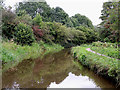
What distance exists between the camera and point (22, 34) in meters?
14.3

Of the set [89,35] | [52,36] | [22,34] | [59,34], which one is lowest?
[22,34]

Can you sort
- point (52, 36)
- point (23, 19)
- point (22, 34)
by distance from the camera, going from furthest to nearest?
point (52, 36), point (23, 19), point (22, 34)

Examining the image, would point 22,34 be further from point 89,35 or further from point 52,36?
point 89,35

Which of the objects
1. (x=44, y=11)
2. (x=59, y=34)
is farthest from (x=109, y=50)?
(x=44, y=11)

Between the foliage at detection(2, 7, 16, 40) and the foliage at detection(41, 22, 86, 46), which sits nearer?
the foliage at detection(2, 7, 16, 40)

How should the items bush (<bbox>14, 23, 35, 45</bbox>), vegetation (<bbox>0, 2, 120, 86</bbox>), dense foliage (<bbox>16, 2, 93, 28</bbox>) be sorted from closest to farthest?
vegetation (<bbox>0, 2, 120, 86</bbox>), bush (<bbox>14, 23, 35, 45</bbox>), dense foliage (<bbox>16, 2, 93, 28</bbox>)

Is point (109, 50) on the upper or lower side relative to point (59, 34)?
lower

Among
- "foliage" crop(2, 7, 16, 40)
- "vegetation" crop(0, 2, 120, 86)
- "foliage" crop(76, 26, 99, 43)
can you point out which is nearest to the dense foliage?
"vegetation" crop(0, 2, 120, 86)

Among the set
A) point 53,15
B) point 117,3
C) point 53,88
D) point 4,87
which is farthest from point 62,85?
point 53,15

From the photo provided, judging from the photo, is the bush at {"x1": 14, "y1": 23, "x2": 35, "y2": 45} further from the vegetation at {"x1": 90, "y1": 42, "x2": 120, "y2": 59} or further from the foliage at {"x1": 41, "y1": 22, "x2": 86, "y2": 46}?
the vegetation at {"x1": 90, "y1": 42, "x2": 120, "y2": 59}

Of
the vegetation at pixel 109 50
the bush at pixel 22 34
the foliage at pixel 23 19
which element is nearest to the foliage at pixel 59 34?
the foliage at pixel 23 19

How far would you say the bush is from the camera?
46.2 ft

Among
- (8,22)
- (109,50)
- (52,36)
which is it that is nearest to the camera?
(109,50)

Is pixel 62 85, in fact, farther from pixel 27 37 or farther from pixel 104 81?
pixel 27 37
